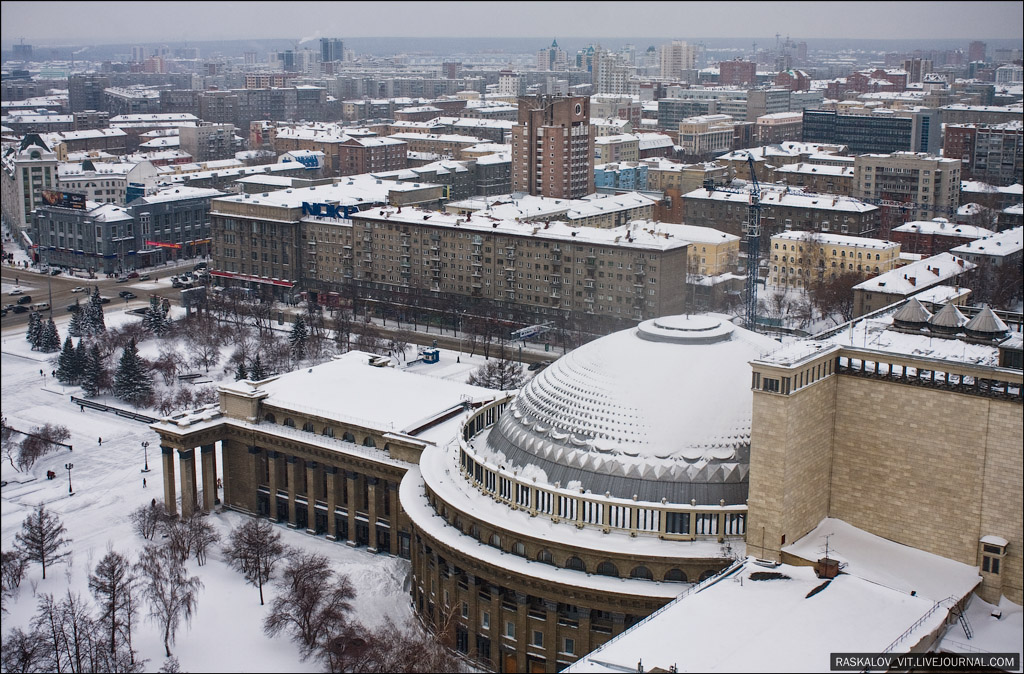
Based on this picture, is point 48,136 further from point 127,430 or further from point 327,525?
point 327,525

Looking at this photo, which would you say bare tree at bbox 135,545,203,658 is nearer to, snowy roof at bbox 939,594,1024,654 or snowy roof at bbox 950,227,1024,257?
snowy roof at bbox 939,594,1024,654

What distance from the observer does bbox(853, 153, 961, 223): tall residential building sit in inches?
4894

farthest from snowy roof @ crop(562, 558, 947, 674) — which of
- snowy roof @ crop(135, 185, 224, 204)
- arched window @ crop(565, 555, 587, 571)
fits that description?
snowy roof @ crop(135, 185, 224, 204)

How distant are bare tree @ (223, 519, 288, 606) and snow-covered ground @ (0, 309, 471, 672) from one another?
0.49 m

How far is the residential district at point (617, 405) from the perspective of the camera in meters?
36.7

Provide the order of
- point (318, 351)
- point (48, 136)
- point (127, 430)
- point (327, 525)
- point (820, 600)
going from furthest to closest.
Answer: point (48, 136) < point (318, 351) < point (127, 430) < point (327, 525) < point (820, 600)

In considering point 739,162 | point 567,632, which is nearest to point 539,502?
point 567,632

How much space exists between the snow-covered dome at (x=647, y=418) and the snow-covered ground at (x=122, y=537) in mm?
8557

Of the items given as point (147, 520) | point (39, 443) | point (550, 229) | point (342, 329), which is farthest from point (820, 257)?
point (39, 443)

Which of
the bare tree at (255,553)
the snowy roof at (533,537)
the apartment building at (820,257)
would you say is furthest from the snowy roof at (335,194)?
the snowy roof at (533,537)

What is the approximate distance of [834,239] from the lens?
98750 mm

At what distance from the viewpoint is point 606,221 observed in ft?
351

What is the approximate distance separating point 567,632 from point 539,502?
487 cm

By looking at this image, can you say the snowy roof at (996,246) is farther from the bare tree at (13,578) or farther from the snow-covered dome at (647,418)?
the bare tree at (13,578)
